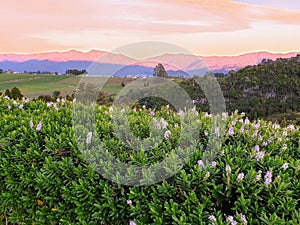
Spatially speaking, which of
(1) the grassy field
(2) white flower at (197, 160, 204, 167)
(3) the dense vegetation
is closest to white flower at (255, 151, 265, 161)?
(2) white flower at (197, 160, 204, 167)

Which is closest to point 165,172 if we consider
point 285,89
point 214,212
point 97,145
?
point 214,212

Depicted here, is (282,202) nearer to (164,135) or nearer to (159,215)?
(159,215)

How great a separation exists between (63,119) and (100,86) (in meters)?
0.84

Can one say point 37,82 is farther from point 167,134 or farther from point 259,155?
point 259,155

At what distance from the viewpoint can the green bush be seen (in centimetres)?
287

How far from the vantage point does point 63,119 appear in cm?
487

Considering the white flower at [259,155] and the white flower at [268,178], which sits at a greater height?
the white flower at [259,155]

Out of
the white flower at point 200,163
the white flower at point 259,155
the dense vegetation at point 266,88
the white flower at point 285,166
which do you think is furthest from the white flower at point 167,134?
the dense vegetation at point 266,88

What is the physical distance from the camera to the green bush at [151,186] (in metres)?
2.87

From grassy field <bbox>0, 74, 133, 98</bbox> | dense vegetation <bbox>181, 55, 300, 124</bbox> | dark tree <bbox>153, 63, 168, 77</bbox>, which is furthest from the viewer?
grassy field <bbox>0, 74, 133, 98</bbox>

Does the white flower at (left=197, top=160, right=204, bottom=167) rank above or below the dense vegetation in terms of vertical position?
above

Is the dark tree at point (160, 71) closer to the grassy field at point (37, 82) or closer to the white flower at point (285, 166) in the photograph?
the white flower at point (285, 166)

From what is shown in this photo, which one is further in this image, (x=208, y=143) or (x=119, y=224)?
(x=208, y=143)

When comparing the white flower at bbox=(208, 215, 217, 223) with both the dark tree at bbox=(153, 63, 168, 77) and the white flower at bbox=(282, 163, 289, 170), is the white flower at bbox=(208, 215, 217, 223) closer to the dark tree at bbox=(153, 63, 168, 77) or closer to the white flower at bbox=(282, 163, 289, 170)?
the white flower at bbox=(282, 163, 289, 170)
